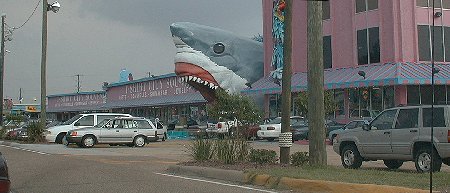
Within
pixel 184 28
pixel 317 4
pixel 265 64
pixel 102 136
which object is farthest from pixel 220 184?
pixel 184 28

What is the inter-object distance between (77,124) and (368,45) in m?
19.3

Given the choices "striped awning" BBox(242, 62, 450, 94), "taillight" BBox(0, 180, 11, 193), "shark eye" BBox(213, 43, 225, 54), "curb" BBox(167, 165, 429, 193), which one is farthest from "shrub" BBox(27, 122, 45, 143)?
"taillight" BBox(0, 180, 11, 193)

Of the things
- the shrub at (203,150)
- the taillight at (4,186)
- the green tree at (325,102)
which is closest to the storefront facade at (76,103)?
the green tree at (325,102)

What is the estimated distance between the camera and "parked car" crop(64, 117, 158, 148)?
94.3ft

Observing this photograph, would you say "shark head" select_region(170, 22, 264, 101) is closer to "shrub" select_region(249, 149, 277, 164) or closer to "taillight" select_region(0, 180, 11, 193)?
"shrub" select_region(249, 149, 277, 164)

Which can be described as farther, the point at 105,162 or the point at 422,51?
the point at 422,51

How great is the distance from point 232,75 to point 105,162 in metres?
34.2

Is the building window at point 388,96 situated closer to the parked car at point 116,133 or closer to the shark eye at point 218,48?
the parked car at point 116,133

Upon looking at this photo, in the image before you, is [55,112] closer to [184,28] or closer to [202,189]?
[184,28]

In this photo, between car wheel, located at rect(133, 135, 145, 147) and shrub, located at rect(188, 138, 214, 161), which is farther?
car wheel, located at rect(133, 135, 145, 147)

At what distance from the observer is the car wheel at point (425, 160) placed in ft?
47.4

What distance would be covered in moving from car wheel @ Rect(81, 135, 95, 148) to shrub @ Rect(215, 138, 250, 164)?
14.2 m

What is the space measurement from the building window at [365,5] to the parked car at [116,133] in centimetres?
→ 1761

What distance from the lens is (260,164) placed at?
15.2 m
